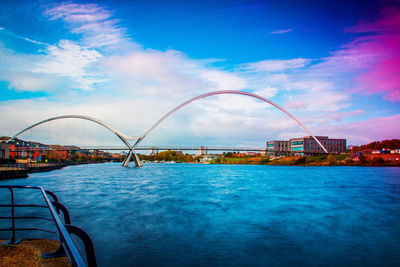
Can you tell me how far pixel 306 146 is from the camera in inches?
5054

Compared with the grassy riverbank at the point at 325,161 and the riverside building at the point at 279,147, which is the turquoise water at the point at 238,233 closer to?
the grassy riverbank at the point at 325,161

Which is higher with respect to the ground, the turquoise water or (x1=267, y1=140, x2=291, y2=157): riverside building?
(x1=267, y1=140, x2=291, y2=157): riverside building

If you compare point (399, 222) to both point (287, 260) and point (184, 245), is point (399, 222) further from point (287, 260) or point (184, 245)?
point (184, 245)

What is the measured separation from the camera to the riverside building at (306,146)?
127963 mm

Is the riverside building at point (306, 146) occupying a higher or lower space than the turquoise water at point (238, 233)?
higher

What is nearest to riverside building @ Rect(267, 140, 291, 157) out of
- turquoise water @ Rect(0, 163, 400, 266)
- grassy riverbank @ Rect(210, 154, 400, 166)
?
grassy riverbank @ Rect(210, 154, 400, 166)

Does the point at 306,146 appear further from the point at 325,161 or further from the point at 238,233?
the point at 238,233

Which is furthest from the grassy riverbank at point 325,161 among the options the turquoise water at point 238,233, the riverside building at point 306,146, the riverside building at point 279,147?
the turquoise water at point 238,233

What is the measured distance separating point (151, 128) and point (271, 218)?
69.6m

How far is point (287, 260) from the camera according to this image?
7.87 meters

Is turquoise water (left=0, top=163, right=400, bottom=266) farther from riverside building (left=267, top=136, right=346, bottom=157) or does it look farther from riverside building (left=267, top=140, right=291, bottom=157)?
riverside building (left=267, top=140, right=291, bottom=157)

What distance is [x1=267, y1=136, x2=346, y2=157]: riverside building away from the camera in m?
128

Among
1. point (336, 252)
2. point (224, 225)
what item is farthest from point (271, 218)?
point (336, 252)

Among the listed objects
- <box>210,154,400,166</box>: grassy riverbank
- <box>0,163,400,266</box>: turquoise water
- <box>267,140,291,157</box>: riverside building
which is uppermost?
<box>267,140,291,157</box>: riverside building
